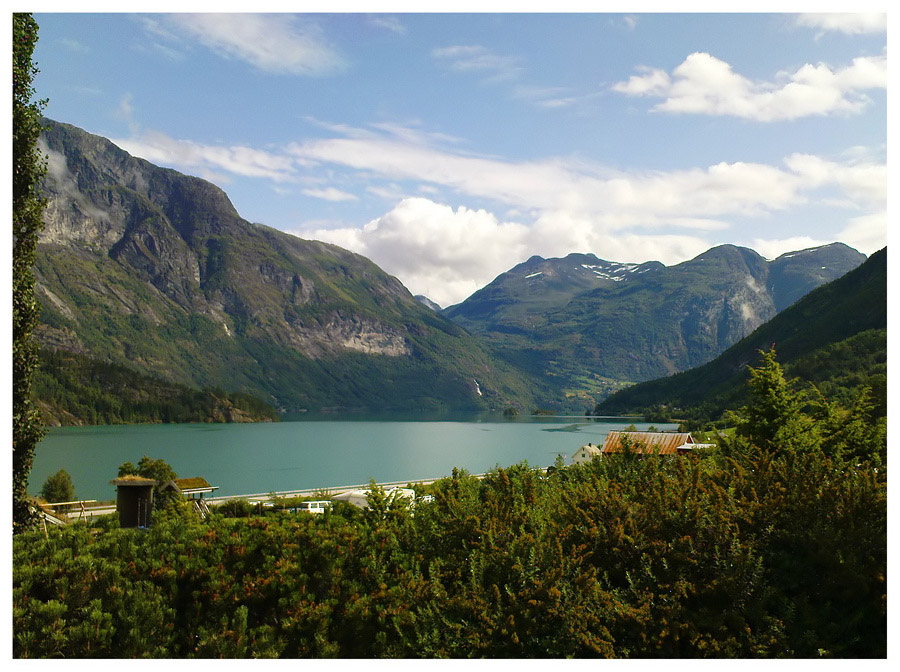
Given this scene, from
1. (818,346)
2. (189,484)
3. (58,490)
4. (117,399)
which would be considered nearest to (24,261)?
(189,484)

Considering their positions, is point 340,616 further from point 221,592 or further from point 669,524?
point 669,524

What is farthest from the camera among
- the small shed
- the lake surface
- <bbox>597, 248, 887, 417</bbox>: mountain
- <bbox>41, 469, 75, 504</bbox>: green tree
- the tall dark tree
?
<bbox>597, 248, 887, 417</bbox>: mountain

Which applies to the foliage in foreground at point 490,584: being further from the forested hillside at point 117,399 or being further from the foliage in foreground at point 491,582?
the forested hillside at point 117,399

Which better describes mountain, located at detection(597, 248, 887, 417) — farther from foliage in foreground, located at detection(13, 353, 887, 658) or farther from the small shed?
foliage in foreground, located at detection(13, 353, 887, 658)

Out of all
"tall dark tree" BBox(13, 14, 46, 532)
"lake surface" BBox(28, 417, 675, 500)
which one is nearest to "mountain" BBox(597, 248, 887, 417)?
"lake surface" BBox(28, 417, 675, 500)

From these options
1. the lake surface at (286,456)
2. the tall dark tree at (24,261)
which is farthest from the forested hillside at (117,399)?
the tall dark tree at (24,261)
